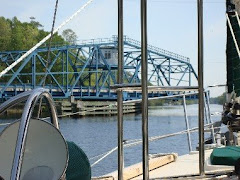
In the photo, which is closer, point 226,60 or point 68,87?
point 226,60

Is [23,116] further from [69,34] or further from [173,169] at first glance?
[69,34]

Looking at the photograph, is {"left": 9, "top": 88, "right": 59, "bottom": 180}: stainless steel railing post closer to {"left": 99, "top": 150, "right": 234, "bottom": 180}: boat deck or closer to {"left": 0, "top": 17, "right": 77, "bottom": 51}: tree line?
{"left": 99, "top": 150, "right": 234, "bottom": 180}: boat deck

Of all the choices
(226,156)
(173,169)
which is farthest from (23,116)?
(173,169)

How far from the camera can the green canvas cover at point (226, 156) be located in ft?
6.63

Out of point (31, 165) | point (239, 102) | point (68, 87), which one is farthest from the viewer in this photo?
point (68, 87)

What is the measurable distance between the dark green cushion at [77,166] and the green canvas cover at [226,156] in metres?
0.70

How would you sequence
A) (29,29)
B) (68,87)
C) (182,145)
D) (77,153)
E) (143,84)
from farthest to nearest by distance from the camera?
(29,29) → (68,87) → (182,145) → (77,153) → (143,84)

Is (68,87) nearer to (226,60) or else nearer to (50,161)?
(226,60)

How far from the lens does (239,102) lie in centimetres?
308

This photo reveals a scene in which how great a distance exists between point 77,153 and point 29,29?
43791 mm

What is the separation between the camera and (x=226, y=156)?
6.79ft

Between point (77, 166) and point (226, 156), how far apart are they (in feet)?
2.60

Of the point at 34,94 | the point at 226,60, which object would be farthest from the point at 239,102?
the point at 34,94

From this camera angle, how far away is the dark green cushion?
4.77ft
